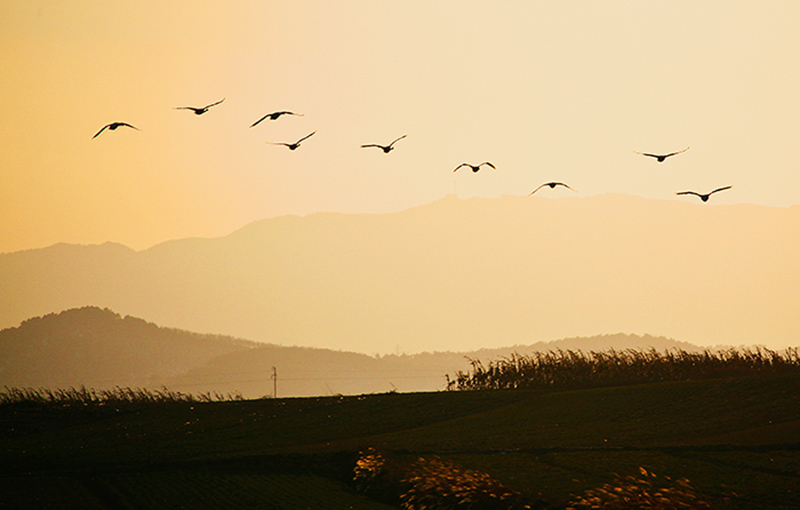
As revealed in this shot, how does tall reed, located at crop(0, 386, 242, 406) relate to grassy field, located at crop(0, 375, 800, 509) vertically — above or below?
above

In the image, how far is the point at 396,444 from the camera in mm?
27734

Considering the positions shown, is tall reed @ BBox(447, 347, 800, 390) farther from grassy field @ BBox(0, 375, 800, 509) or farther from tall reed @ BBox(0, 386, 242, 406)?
tall reed @ BBox(0, 386, 242, 406)

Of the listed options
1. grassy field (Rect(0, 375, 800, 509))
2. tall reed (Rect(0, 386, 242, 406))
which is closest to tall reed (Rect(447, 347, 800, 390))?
grassy field (Rect(0, 375, 800, 509))

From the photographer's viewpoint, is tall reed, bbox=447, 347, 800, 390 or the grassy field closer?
the grassy field

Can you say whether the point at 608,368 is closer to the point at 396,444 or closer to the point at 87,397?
the point at 396,444

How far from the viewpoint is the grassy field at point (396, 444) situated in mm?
21812

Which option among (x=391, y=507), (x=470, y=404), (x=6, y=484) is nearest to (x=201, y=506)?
(x=391, y=507)

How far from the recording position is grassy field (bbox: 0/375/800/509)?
21812 mm

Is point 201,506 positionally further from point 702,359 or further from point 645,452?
point 702,359

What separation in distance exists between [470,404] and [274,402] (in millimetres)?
8762

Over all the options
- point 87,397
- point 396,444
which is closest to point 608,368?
point 396,444

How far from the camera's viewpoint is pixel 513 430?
1139 inches

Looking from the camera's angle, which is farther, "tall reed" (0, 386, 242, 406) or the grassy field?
"tall reed" (0, 386, 242, 406)

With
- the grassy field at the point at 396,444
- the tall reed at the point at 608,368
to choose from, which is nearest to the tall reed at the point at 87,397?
the grassy field at the point at 396,444
